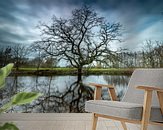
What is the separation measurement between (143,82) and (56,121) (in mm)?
1439

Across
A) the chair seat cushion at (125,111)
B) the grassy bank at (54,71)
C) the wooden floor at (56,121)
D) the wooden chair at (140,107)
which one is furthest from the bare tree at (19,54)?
the chair seat cushion at (125,111)

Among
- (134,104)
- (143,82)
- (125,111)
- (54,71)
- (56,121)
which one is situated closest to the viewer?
(125,111)

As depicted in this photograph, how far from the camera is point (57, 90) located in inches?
162

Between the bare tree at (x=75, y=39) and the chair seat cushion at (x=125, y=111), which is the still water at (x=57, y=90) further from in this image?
the chair seat cushion at (x=125, y=111)

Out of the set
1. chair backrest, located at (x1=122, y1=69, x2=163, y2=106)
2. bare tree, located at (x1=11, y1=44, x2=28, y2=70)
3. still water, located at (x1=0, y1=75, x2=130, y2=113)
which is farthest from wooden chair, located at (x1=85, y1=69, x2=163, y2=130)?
bare tree, located at (x1=11, y1=44, x2=28, y2=70)

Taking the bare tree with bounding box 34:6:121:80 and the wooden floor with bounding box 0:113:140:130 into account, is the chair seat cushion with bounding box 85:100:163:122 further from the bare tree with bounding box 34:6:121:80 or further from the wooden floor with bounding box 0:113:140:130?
the bare tree with bounding box 34:6:121:80

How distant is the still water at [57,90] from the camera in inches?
159

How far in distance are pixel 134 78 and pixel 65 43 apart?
1664 mm

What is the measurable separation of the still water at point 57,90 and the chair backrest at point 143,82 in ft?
4.34

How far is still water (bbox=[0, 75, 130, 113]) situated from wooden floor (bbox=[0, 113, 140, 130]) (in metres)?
0.14

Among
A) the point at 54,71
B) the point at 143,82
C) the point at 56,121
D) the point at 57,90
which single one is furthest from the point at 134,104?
the point at 54,71

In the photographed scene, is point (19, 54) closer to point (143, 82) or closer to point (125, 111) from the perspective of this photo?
point (143, 82)

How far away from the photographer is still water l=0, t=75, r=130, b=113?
4043mm

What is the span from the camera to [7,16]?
4.14m
